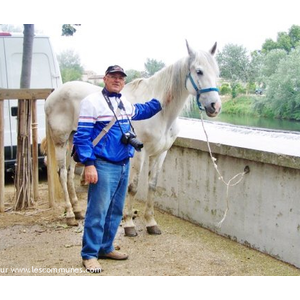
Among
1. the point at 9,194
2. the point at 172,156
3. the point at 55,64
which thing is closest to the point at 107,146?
the point at 172,156

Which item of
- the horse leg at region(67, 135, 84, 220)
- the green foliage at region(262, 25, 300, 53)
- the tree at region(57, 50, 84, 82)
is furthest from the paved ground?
the tree at region(57, 50, 84, 82)

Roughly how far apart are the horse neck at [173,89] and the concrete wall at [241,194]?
631 millimetres

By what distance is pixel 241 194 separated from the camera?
4.34 metres

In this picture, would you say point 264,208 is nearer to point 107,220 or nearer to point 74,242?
point 107,220

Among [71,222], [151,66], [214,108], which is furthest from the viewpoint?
[151,66]

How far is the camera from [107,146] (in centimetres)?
335

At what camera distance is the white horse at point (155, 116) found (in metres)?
3.96

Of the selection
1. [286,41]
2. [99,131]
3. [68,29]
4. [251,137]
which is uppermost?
[68,29]

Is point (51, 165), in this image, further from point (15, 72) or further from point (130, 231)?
point (15, 72)

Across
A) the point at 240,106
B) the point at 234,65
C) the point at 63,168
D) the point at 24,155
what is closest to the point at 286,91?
the point at 240,106

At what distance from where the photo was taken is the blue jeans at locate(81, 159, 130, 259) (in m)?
3.38

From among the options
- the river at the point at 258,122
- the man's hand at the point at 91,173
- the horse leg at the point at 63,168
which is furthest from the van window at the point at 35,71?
the man's hand at the point at 91,173

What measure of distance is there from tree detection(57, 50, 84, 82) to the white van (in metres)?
4.31

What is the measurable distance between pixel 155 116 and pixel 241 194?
1209 millimetres
